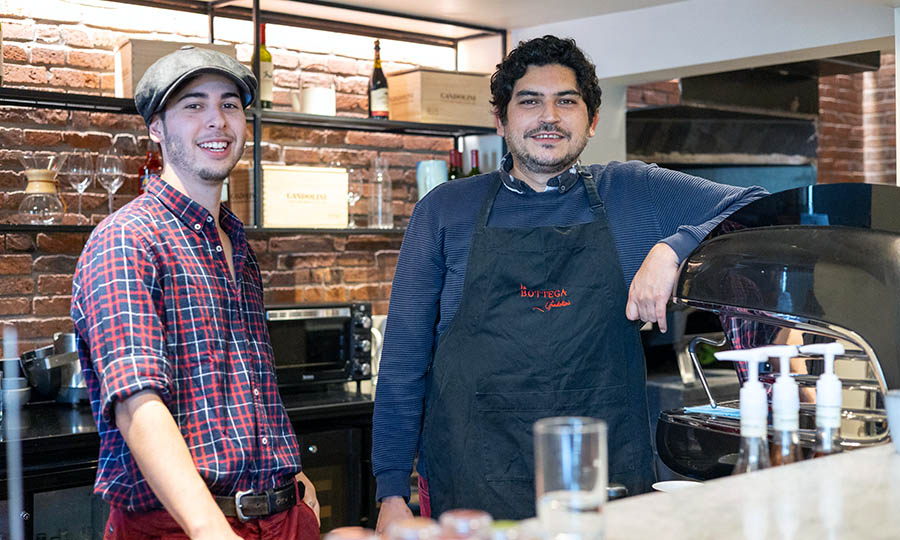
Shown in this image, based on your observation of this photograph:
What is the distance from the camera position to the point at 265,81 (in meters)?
3.88

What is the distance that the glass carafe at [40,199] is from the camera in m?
3.42

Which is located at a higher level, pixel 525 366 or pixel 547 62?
pixel 547 62

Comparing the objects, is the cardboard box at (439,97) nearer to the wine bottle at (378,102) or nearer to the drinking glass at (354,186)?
the wine bottle at (378,102)

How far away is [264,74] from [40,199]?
3.14ft

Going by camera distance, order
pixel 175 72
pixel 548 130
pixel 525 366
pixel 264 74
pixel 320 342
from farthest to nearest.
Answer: pixel 264 74
pixel 320 342
pixel 548 130
pixel 525 366
pixel 175 72

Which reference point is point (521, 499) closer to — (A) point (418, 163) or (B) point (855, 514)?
(B) point (855, 514)

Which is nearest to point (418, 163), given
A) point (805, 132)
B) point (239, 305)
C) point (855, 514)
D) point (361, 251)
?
point (361, 251)

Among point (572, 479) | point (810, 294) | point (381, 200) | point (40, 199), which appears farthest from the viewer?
point (381, 200)

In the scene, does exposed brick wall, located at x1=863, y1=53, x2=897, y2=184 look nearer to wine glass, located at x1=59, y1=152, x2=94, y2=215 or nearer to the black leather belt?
wine glass, located at x1=59, y1=152, x2=94, y2=215

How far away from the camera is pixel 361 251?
4508mm

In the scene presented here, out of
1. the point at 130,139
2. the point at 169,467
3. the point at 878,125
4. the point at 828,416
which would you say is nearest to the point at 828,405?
the point at 828,416

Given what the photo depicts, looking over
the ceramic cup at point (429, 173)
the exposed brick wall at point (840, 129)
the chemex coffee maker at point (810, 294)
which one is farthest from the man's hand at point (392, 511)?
the exposed brick wall at point (840, 129)

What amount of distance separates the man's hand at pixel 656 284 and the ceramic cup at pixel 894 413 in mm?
545

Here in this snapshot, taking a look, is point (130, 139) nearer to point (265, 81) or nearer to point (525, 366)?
point (265, 81)
